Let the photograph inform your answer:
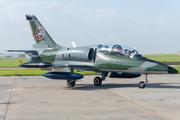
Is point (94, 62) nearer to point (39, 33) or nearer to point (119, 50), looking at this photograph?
point (119, 50)

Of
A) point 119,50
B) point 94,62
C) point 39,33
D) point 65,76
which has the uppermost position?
point 39,33

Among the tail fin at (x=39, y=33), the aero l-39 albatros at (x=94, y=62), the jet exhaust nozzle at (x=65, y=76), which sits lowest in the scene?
the jet exhaust nozzle at (x=65, y=76)

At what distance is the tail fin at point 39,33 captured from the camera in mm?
19286

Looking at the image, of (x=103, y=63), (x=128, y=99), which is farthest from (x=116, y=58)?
(x=128, y=99)

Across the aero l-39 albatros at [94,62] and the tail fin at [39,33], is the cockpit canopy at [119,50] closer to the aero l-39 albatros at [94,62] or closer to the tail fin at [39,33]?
the aero l-39 albatros at [94,62]

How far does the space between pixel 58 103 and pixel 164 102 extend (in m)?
4.52

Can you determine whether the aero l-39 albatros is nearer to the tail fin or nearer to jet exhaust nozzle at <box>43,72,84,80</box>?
jet exhaust nozzle at <box>43,72,84,80</box>

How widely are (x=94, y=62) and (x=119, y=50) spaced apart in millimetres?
1814

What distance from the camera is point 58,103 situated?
1074 centimetres

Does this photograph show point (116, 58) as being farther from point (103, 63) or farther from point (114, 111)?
point (114, 111)

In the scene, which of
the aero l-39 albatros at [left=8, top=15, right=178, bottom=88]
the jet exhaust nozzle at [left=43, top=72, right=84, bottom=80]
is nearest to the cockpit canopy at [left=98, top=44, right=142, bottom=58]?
the aero l-39 albatros at [left=8, top=15, right=178, bottom=88]

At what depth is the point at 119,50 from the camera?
15.8m

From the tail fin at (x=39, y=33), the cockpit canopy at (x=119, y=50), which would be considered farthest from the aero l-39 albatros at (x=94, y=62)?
the tail fin at (x=39, y=33)

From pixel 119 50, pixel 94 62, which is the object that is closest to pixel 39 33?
pixel 94 62
